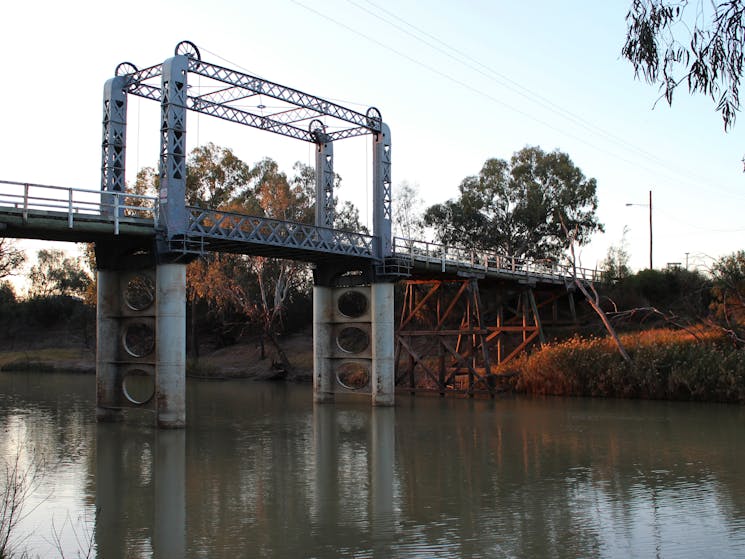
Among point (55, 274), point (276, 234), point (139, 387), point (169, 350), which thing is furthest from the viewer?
point (55, 274)

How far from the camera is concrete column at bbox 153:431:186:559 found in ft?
37.8

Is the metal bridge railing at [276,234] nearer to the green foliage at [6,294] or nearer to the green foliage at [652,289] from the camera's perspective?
the green foliage at [652,289]

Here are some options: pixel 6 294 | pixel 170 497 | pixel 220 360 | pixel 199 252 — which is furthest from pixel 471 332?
pixel 6 294

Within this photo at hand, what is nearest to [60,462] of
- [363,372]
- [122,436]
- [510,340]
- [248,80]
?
[122,436]

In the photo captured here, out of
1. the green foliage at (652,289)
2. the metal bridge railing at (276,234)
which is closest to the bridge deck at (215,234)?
the metal bridge railing at (276,234)

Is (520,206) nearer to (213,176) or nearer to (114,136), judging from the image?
(213,176)

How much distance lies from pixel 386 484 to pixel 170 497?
13.1ft

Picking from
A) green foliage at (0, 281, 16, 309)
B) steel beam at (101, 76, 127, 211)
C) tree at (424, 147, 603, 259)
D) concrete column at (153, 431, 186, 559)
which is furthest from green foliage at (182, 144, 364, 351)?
green foliage at (0, 281, 16, 309)

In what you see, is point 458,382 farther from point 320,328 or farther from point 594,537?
point 594,537

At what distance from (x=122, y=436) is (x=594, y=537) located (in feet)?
49.5

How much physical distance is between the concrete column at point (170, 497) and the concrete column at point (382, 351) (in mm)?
10532

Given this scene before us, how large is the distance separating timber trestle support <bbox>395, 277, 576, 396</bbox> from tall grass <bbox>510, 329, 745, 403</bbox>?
1.92 m

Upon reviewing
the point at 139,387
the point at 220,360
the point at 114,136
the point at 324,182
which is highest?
the point at 114,136

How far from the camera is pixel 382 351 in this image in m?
32.4
